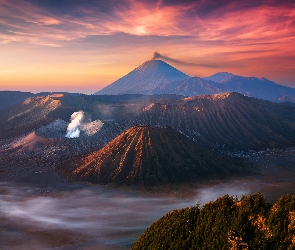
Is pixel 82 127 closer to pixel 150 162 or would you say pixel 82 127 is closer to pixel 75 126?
pixel 75 126

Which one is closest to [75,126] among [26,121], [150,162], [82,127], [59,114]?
[82,127]

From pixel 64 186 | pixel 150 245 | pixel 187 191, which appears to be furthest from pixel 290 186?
pixel 150 245

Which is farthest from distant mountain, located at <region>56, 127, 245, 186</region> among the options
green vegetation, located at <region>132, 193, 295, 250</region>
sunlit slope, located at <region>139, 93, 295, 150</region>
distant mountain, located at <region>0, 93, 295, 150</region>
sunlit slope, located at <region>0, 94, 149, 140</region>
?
sunlit slope, located at <region>0, 94, 149, 140</region>

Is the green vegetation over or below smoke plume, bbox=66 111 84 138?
below

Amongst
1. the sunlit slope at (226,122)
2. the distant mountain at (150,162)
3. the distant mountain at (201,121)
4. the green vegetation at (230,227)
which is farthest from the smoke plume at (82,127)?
the green vegetation at (230,227)

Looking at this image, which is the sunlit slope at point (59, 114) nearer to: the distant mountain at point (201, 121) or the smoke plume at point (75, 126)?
the distant mountain at point (201, 121)

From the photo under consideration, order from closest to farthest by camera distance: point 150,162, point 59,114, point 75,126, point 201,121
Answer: point 150,162, point 75,126, point 201,121, point 59,114

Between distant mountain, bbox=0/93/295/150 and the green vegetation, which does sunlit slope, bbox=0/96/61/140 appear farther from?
the green vegetation
